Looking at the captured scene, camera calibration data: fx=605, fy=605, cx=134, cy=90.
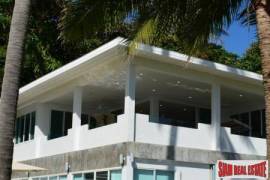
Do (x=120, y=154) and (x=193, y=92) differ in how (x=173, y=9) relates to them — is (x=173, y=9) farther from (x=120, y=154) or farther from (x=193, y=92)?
(x=193, y=92)

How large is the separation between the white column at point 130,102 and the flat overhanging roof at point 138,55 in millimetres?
596

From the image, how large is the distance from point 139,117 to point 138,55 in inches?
77.0

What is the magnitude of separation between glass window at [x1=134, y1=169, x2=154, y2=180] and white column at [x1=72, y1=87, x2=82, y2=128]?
4.07m

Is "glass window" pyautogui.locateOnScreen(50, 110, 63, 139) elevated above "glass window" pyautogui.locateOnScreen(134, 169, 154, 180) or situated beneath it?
elevated above

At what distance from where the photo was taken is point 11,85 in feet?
37.6

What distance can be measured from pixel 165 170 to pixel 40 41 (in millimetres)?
15699

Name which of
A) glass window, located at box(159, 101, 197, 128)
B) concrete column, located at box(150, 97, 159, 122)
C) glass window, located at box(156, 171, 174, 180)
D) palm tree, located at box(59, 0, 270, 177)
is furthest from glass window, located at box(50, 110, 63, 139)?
palm tree, located at box(59, 0, 270, 177)

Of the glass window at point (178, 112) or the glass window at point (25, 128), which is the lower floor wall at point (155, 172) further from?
the glass window at point (25, 128)

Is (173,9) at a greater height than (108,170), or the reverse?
(173,9)

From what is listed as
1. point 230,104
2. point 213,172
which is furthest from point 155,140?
point 230,104

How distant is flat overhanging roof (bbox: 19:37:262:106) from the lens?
18.7 m

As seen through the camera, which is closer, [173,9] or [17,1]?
[17,1]

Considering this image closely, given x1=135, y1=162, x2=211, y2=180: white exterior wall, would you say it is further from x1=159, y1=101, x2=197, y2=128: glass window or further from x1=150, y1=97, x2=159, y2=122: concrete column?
x1=159, y1=101, x2=197, y2=128: glass window

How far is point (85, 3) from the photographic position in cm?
1459
